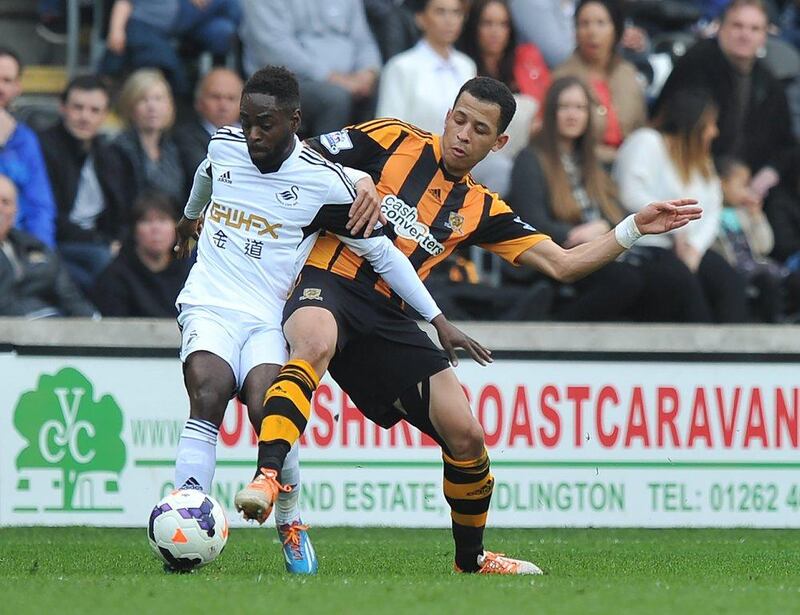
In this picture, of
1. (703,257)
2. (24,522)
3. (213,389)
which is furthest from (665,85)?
(213,389)

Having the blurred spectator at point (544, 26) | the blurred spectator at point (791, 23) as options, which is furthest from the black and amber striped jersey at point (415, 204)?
the blurred spectator at point (791, 23)

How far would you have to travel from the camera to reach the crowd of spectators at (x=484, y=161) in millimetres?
10914

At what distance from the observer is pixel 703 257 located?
1156 centimetres

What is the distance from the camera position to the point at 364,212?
6727 millimetres

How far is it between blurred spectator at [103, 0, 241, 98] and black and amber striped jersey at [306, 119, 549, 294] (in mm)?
5199

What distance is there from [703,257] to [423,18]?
2.71 meters

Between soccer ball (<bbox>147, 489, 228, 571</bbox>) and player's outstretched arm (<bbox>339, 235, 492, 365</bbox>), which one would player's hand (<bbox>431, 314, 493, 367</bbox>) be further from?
soccer ball (<bbox>147, 489, 228, 571</bbox>)

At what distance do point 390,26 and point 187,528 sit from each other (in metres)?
7.24

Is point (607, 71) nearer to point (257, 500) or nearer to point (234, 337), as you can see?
point (234, 337)

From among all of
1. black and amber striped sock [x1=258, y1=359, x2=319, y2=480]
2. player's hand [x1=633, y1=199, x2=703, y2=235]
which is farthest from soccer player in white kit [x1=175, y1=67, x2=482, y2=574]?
player's hand [x1=633, y1=199, x2=703, y2=235]

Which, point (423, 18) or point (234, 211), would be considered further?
point (423, 18)

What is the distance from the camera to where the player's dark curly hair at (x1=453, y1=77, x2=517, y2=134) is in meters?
7.06

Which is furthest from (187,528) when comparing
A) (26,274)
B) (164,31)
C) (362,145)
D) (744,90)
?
(744,90)

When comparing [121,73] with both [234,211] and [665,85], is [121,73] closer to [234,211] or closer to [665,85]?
[665,85]
